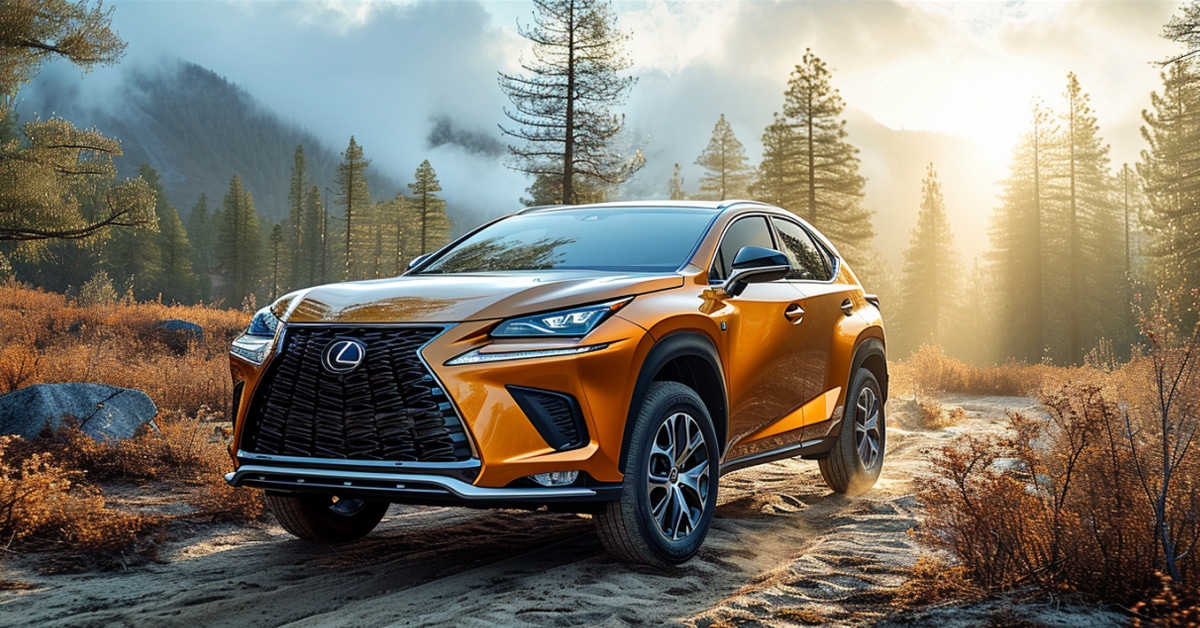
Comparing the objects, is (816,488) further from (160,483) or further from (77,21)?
(77,21)

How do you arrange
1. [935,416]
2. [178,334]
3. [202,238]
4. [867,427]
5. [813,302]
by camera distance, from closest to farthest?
[813,302] → [867,427] → [935,416] → [178,334] → [202,238]

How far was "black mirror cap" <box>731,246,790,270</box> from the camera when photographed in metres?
5.32

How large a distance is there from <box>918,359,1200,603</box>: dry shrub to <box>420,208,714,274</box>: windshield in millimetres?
1931

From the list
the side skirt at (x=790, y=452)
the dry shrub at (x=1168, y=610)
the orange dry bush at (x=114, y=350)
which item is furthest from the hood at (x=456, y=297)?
the orange dry bush at (x=114, y=350)

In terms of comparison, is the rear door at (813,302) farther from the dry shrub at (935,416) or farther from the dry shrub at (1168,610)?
the dry shrub at (935,416)

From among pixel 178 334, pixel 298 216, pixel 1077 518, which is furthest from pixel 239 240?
pixel 1077 518

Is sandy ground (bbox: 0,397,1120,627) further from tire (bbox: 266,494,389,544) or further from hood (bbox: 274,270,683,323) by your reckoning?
hood (bbox: 274,270,683,323)

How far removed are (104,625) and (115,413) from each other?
487 centimetres

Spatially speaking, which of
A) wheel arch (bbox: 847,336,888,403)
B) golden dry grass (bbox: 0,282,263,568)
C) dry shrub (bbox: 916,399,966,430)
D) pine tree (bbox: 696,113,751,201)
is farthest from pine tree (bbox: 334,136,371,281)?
wheel arch (bbox: 847,336,888,403)

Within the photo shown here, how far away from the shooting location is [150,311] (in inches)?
950

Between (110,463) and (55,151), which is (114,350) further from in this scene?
(55,151)

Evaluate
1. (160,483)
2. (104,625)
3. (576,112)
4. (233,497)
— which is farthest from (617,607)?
(576,112)

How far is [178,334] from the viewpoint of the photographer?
19266mm

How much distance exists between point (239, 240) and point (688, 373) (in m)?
88.1
